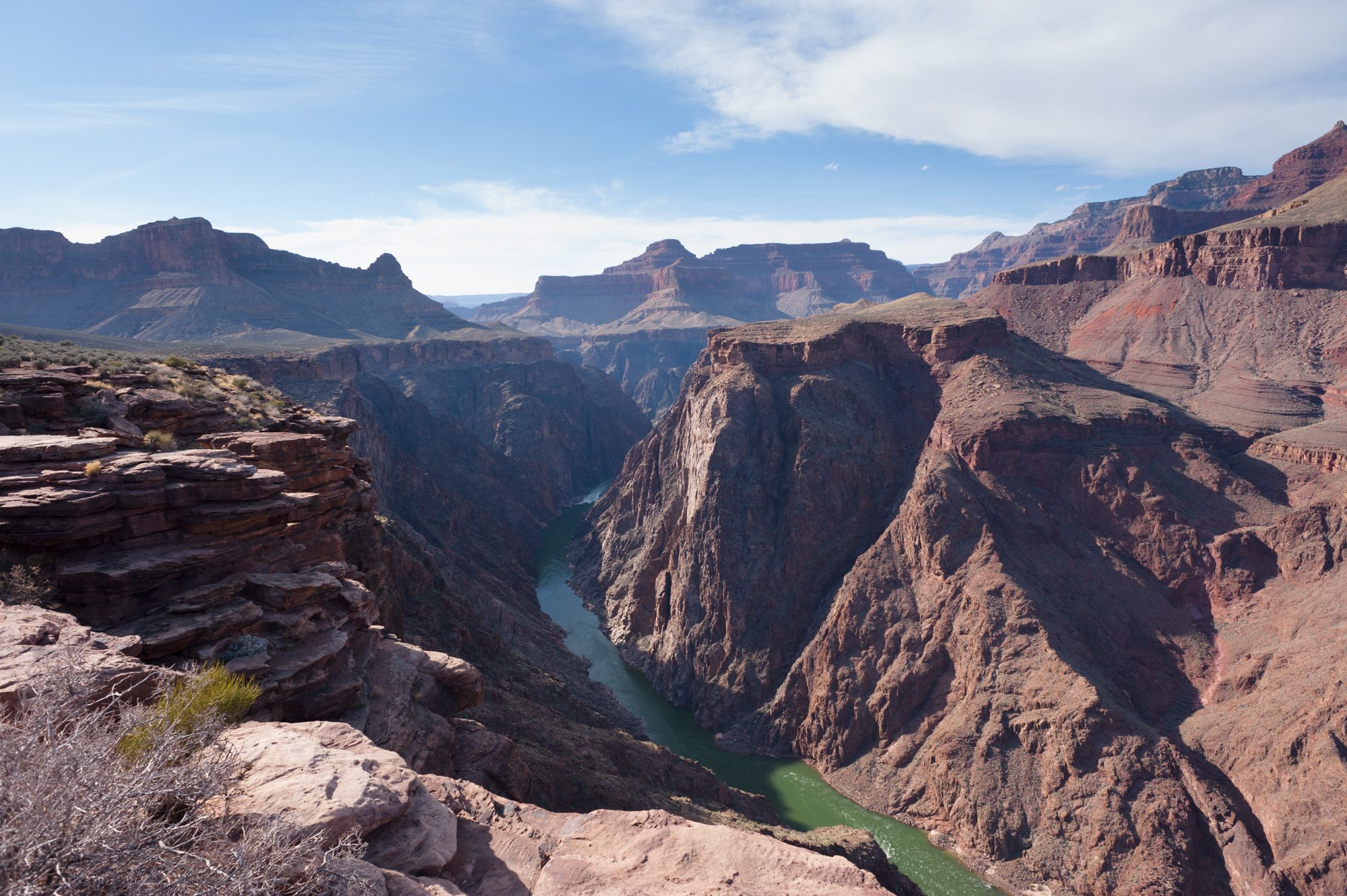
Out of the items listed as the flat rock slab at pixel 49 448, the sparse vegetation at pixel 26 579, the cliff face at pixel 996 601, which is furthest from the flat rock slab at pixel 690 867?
the cliff face at pixel 996 601

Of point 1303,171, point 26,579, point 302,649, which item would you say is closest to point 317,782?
point 302,649

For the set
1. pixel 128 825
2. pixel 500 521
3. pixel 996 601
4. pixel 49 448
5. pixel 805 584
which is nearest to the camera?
pixel 128 825

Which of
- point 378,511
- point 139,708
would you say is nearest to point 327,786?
point 139,708

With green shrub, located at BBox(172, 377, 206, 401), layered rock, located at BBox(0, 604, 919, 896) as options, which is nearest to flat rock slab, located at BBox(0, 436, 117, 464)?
layered rock, located at BBox(0, 604, 919, 896)

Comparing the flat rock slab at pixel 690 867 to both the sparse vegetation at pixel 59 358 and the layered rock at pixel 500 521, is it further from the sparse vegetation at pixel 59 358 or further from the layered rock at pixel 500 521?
the sparse vegetation at pixel 59 358

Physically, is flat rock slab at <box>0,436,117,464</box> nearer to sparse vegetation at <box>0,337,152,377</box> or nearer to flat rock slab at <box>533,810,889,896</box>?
sparse vegetation at <box>0,337,152,377</box>

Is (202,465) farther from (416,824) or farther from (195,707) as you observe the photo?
(416,824)
